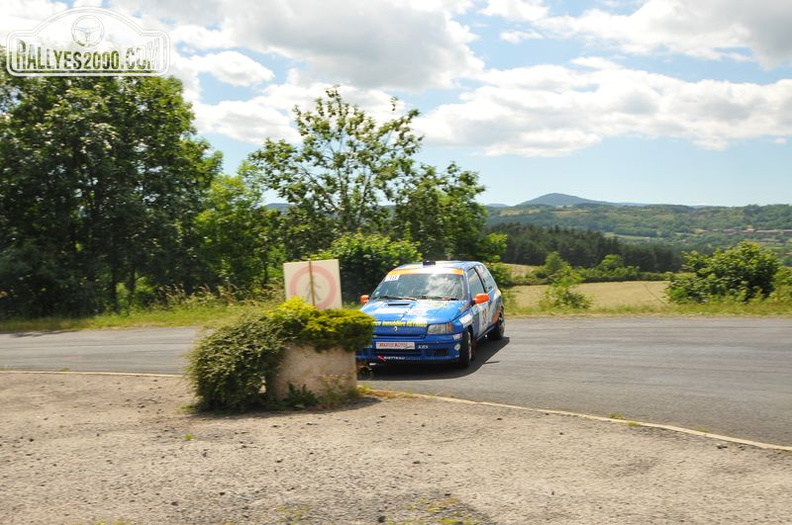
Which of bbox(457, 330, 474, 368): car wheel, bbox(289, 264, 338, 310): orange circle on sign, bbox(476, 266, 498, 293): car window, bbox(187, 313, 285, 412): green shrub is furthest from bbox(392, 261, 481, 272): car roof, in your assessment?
bbox(187, 313, 285, 412): green shrub

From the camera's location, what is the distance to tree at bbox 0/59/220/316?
28.5 metres

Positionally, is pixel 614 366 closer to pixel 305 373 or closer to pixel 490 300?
pixel 490 300

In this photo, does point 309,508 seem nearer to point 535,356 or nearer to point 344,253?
point 535,356

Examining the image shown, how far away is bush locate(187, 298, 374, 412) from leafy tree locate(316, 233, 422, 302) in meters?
13.4

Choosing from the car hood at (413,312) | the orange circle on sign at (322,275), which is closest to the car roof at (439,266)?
the car hood at (413,312)

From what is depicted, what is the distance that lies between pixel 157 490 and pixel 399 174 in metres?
35.5

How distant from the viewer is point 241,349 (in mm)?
8586

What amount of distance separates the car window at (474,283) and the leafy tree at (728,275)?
1231 centimetres

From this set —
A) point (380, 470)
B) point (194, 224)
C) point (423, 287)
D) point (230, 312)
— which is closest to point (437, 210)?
point (194, 224)

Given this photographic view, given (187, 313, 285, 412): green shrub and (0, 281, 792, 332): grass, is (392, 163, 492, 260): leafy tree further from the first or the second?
(187, 313, 285, 412): green shrub

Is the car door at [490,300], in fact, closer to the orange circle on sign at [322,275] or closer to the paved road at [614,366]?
the paved road at [614,366]

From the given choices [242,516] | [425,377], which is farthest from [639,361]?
[242,516]

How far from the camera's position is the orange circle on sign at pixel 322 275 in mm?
9859

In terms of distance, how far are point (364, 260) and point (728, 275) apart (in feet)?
41.6
